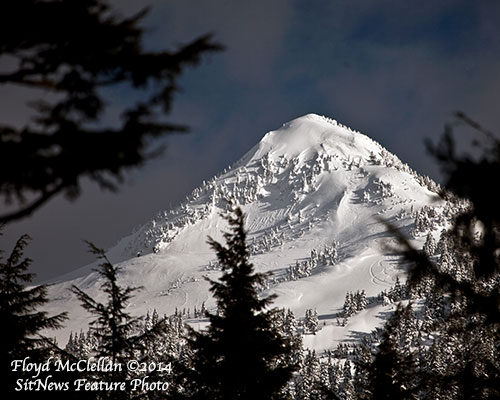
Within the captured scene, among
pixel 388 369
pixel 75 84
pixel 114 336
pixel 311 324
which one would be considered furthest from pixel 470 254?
pixel 311 324

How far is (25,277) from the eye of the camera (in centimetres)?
1201

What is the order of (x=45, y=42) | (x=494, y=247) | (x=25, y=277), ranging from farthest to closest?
(x=25, y=277), (x=494, y=247), (x=45, y=42)

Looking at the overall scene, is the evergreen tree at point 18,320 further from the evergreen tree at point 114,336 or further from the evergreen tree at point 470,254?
the evergreen tree at point 470,254

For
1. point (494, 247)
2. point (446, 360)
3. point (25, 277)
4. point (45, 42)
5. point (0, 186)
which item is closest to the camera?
point (0, 186)

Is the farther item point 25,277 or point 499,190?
point 25,277

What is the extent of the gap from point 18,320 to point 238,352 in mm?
6064

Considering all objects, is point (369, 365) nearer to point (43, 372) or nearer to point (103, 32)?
point (43, 372)

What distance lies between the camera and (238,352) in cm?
1041

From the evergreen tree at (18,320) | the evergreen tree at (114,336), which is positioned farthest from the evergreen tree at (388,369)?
the evergreen tree at (18,320)

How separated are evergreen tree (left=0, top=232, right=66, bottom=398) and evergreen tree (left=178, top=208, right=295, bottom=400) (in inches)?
159

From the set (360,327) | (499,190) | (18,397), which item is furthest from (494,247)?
(360,327)

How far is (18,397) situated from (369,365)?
940 cm

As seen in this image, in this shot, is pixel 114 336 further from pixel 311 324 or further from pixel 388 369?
pixel 311 324

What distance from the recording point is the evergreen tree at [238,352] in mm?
10180
